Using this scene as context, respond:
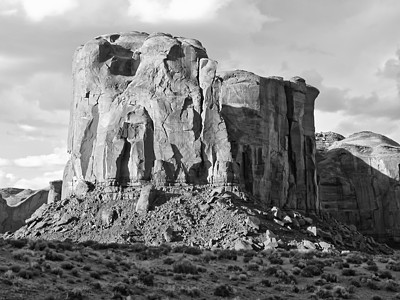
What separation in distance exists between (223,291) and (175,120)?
37.6m

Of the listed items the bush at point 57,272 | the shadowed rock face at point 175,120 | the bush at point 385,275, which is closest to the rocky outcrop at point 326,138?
the shadowed rock face at point 175,120

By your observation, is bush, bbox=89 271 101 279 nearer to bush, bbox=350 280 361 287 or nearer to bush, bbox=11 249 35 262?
bush, bbox=11 249 35 262

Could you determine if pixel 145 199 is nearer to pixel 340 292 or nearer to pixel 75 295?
pixel 340 292

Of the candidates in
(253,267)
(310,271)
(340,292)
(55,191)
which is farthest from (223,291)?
(55,191)

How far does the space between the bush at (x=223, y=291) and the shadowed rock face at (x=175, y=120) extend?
33.9 meters

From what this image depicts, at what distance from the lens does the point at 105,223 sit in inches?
2940

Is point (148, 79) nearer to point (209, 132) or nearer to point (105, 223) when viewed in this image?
point (209, 132)

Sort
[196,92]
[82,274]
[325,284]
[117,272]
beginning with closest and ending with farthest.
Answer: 1. [82,274]
2. [117,272]
3. [325,284]
4. [196,92]

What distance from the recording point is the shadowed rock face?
7794cm

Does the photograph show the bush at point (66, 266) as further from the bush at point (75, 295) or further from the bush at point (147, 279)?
the bush at point (75, 295)

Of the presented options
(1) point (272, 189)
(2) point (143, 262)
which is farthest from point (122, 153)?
(2) point (143, 262)

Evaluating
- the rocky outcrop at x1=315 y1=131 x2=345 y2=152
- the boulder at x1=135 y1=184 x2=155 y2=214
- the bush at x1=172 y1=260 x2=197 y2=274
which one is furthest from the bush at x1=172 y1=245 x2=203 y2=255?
the rocky outcrop at x1=315 y1=131 x2=345 y2=152

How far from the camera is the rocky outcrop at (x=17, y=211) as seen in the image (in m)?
113

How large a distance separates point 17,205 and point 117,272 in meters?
74.5
